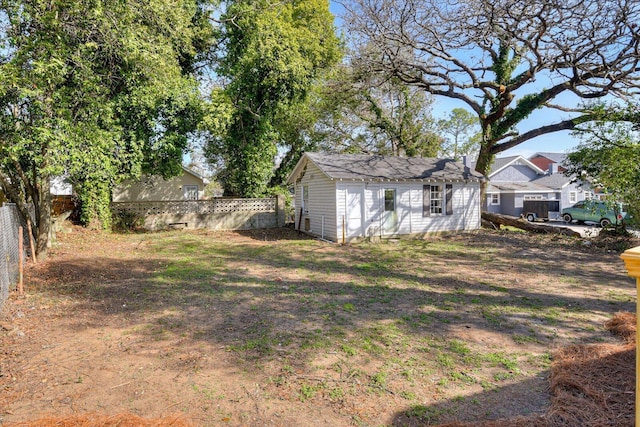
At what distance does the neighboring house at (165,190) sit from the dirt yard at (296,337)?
14181mm

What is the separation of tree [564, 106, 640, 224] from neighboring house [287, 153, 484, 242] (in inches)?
155

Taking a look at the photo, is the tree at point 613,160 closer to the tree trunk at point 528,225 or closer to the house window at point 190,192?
the tree trunk at point 528,225

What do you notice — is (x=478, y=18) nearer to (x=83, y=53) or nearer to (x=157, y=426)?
(x=83, y=53)

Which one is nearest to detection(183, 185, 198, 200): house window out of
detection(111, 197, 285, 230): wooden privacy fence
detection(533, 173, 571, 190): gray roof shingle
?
detection(111, 197, 285, 230): wooden privacy fence

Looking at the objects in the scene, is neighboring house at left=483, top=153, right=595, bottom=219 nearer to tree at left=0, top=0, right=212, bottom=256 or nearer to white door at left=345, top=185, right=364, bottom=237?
white door at left=345, top=185, right=364, bottom=237

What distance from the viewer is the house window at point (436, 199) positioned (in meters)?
15.4

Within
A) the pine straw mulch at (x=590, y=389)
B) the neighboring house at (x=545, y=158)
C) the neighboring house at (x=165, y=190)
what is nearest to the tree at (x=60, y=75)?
the pine straw mulch at (x=590, y=389)

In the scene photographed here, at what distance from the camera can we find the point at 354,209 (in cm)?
1378

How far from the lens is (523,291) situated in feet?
23.5

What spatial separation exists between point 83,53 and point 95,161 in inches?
101

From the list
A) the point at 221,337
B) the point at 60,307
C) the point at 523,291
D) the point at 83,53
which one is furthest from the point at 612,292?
the point at 83,53

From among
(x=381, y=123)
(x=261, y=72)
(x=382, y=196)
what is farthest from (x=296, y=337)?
(x=381, y=123)

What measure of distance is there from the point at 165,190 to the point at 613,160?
78.0ft

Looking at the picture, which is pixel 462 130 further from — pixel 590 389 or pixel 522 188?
pixel 590 389
